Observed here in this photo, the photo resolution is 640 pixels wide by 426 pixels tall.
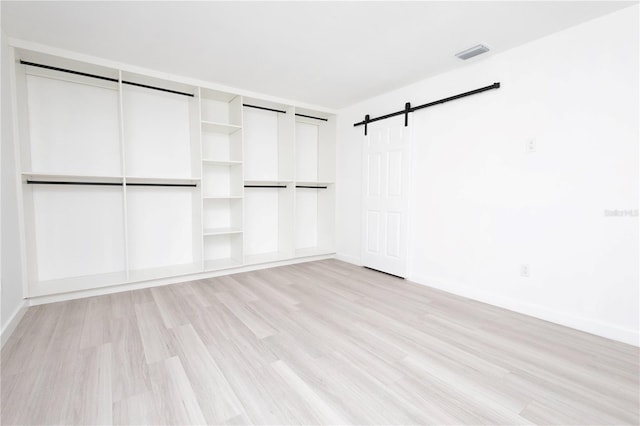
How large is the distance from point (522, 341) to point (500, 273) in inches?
32.1

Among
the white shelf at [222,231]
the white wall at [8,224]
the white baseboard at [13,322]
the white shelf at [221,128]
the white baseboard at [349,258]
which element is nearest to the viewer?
the white baseboard at [13,322]

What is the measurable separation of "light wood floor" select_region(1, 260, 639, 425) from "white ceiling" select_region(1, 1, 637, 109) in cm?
245

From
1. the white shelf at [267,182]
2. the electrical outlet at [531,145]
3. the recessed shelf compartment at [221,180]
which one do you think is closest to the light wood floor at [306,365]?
the electrical outlet at [531,145]

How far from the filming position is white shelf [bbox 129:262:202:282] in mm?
3322

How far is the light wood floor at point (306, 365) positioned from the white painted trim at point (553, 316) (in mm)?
101

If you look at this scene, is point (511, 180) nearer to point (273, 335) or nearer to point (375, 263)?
point (375, 263)

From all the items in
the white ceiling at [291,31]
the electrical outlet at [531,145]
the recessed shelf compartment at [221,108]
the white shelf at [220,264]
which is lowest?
the white shelf at [220,264]

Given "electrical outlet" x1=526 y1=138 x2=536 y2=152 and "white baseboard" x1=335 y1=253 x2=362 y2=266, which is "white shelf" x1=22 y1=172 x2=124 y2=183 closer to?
"white baseboard" x1=335 y1=253 x2=362 y2=266

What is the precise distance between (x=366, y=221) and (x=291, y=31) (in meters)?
2.64

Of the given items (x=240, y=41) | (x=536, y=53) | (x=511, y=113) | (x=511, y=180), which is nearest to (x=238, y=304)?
(x=240, y=41)

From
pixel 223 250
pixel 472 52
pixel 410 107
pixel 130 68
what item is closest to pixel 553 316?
pixel 472 52

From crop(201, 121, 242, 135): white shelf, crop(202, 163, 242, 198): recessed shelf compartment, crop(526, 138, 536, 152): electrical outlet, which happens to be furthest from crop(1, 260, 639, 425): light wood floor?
crop(201, 121, 242, 135): white shelf

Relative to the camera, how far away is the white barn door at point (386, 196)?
3.73 meters

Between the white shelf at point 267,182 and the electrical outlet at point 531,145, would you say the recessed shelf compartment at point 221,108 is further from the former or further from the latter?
the electrical outlet at point 531,145
